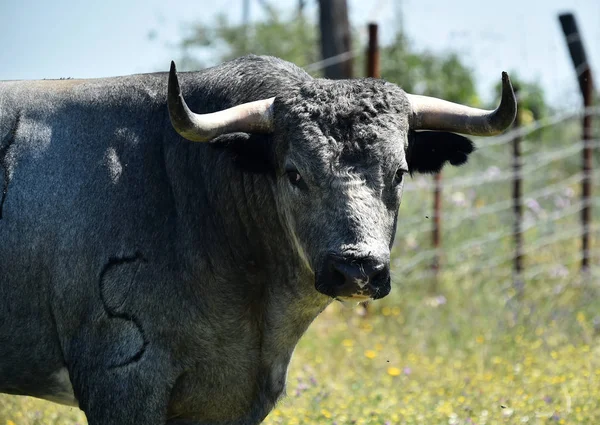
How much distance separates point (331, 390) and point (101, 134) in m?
2.91

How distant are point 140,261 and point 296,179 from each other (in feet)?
2.82

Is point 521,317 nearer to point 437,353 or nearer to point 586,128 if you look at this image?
point 437,353

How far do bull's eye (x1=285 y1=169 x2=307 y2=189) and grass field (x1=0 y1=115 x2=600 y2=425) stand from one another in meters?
1.92

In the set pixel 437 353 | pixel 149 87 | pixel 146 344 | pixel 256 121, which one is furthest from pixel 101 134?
pixel 437 353

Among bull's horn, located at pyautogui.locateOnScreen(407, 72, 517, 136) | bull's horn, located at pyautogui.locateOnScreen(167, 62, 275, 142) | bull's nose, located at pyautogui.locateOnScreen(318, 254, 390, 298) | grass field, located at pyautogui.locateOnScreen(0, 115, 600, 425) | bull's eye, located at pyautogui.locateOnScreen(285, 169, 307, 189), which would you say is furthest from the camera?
grass field, located at pyautogui.locateOnScreen(0, 115, 600, 425)

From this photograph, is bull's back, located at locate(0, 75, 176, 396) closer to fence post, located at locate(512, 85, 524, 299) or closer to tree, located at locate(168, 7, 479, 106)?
fence post, located at locate(512, 85, 524, 299)

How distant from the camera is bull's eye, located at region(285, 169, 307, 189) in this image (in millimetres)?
4164

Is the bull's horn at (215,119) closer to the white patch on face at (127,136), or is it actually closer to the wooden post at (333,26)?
the white patch on face at (127,136)

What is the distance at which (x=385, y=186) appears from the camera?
410cm

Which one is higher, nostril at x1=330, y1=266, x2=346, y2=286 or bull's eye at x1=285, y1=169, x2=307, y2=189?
bull's eye at x1=285, y1=169, x2=307, y2=189

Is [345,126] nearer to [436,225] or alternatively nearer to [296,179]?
[296,179]

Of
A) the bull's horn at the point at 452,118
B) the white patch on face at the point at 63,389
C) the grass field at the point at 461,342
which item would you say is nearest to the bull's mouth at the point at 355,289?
the bull's horn at the point at 452,118

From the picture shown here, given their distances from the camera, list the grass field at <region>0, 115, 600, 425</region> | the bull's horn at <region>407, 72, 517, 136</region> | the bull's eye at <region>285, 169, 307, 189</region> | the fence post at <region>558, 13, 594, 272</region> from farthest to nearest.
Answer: the fence post at <region>558, 13, 594, 272</region> < the grass field at <region>0, 115, 600, 425</region> < the bull's horn at <region>407, 72, 517, 136</region> < the bull's eye at <region>285, 169, 307, 189</region>

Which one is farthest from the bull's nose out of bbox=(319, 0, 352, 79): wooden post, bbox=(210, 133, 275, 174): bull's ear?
bbox=(319, 0, 352, 79): wooden post
